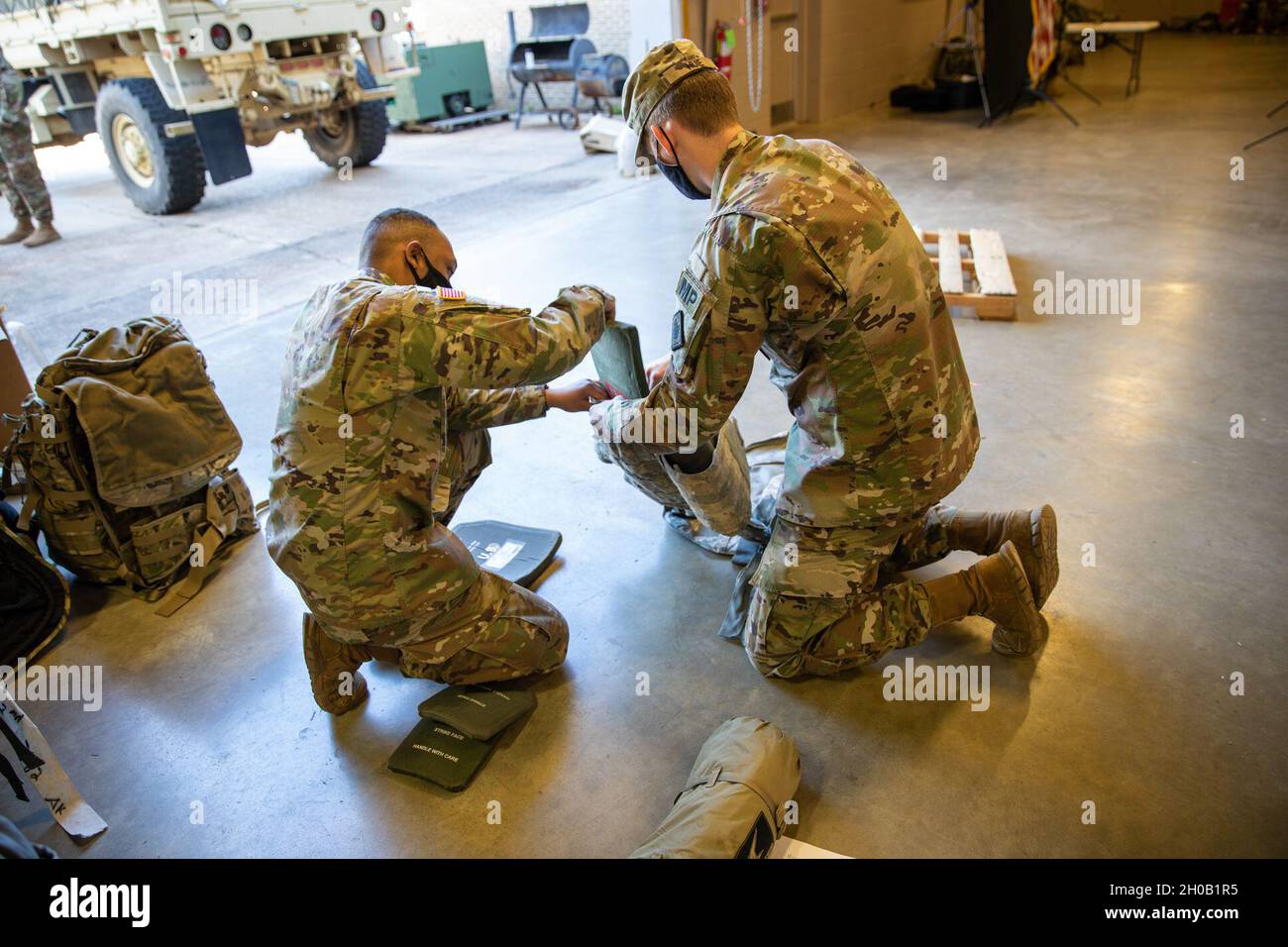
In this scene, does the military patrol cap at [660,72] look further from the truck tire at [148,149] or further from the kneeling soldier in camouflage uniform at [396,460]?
the truck tire at [148,149]

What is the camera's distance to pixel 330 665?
224 centimetres

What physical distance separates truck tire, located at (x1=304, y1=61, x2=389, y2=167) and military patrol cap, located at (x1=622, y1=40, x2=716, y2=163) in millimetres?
7475

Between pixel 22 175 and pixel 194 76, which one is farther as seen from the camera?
pixel 194 76

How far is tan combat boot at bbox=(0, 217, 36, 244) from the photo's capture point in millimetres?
7116

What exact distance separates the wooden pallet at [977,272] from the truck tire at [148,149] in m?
6.30

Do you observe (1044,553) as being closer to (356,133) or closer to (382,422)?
(382,422)

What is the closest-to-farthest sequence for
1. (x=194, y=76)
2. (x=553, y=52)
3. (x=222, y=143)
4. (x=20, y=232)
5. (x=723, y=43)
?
(x=194, y=76) < (x=20, y=232) < (x=222, y=143) < (x=723, y=43) < (x=553, y=52)

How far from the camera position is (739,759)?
186 centimetres

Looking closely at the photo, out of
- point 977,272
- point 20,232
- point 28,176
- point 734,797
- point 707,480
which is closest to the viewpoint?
point 734,797

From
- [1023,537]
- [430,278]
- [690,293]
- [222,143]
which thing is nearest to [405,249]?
[430,278]

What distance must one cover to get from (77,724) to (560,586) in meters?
1.39

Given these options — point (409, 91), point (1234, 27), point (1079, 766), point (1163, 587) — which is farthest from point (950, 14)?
point (1079, 766)

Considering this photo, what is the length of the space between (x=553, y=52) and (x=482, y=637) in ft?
34.4
